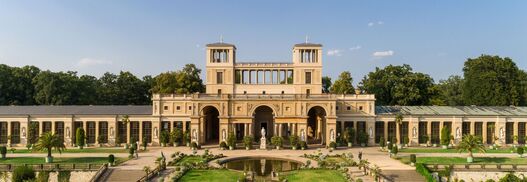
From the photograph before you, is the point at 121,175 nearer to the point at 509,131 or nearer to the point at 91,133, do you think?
the point at 91,133

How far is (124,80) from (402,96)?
48.0 meters

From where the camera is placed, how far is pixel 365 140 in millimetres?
53250

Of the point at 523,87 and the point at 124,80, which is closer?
the point at 523,87

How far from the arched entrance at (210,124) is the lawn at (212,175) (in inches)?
821

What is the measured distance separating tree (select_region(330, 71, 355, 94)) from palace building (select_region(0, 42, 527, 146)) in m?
14.4

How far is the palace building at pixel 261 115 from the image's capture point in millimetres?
52688

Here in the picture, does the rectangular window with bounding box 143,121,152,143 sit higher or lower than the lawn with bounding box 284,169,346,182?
higher

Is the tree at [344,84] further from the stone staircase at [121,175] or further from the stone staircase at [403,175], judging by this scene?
the stone staircase at [121,175]

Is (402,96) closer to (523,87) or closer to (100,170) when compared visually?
(523,87)

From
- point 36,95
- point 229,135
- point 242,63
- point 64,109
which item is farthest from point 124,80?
point 229,135

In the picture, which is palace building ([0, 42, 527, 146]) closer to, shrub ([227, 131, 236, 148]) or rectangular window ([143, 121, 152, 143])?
rectangular window ([143, 121, 152, 143])

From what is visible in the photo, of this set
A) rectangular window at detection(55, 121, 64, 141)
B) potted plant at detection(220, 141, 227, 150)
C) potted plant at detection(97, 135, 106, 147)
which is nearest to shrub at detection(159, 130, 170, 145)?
potted plant at detection(97, 135, 106, 147)

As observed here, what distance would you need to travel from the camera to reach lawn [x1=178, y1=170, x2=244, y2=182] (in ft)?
103

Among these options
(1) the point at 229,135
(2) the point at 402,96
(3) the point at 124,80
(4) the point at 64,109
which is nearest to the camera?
(1) the point at 229,135
